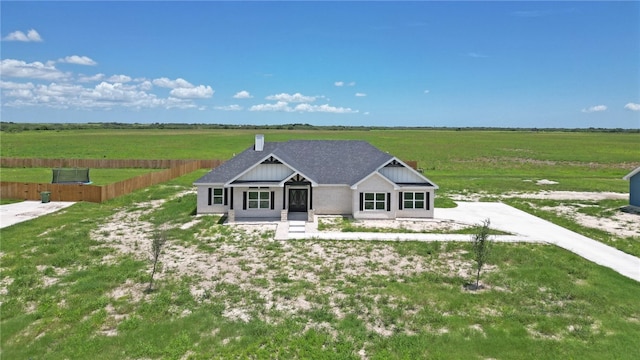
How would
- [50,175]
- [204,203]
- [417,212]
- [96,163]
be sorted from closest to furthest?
[417,212] → [204,203] → [50,175] → [96,163]

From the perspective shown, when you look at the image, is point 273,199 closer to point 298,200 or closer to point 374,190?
point 298,200

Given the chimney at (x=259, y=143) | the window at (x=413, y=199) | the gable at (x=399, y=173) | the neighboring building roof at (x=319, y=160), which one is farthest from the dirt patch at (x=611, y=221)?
the chimney at (x=259, y=143)

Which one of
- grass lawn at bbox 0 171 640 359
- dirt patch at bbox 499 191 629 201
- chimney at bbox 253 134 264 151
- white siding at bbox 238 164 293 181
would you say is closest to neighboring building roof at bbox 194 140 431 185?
chimney at bbox 253 134 264 151

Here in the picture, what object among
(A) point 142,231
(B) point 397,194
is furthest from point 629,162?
(A) point 142,231

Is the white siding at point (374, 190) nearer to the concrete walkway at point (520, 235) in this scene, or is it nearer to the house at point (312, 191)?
the house at point (312, 191)

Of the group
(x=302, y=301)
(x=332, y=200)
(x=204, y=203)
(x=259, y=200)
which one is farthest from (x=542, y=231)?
(x=204, y=203)

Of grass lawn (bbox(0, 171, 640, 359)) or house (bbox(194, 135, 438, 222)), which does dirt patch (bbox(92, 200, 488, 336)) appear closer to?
grass lawn (bbox(0, 171, 640, 359))
